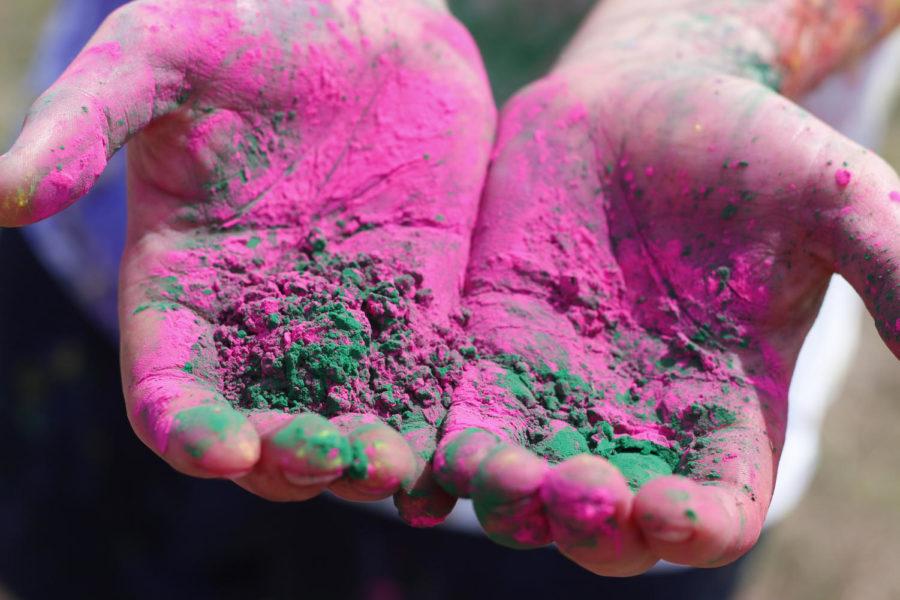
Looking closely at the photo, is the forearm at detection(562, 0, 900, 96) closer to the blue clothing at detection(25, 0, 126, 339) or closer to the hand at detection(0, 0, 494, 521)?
the hand at detection(0, 0, 494, 521)

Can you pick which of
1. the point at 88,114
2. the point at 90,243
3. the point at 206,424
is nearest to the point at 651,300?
the point at 206,424

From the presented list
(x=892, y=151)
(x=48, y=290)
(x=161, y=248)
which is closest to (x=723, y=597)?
(x=161, y=248)

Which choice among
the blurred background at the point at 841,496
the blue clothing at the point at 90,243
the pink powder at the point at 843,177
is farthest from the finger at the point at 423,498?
the blurred background at the point at 841,496

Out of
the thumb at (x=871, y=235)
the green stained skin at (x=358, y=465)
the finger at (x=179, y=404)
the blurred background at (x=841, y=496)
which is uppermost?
the thumb at (x=871, y=235)

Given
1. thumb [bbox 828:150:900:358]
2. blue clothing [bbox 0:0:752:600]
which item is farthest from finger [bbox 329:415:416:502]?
blue clothing [bbox 0:0:752:600]

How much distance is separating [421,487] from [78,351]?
1.50 m

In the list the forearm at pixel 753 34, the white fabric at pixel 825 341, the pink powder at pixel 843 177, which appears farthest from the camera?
the white fabric at pixel 825 341

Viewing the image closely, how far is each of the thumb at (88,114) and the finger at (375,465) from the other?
52 centimetres

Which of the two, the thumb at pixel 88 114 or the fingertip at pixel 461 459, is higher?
the thumb at pixel 88 114

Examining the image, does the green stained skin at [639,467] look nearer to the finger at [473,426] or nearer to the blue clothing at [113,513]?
the finger at [473,426]

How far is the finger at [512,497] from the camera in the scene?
103 cm

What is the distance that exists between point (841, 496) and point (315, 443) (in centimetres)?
268

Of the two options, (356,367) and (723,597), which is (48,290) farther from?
(723,597)

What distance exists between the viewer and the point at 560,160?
1552 mm
